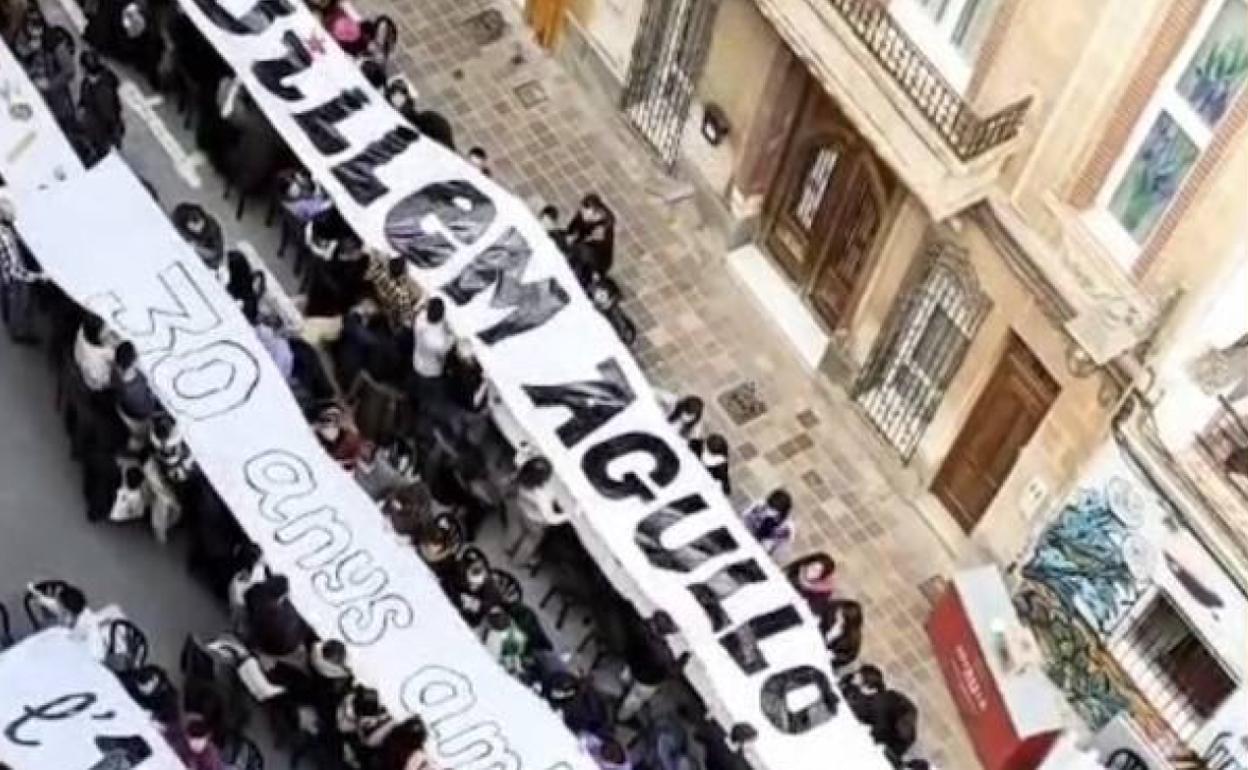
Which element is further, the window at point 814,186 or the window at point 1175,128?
the window at point 814,186

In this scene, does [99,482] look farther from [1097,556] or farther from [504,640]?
[1097,556]

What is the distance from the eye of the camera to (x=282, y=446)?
23.8m

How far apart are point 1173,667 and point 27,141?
40.6 feet

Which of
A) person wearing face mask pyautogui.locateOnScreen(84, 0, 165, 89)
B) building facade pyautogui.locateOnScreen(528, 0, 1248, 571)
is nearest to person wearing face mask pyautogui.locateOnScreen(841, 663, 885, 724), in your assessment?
building facade pyautogui.locateOnScreen(528, 0, 1248, 571)

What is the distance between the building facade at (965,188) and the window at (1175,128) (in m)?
0.02

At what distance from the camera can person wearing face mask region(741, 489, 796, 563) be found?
25547mm

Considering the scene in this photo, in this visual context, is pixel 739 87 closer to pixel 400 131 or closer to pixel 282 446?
pixel 400 131

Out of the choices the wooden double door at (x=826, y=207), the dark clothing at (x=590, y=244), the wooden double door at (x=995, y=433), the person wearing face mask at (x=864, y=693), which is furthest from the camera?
the dark clothing at (x=590, y=244)

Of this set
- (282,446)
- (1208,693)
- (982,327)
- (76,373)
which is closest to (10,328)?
(76,373)

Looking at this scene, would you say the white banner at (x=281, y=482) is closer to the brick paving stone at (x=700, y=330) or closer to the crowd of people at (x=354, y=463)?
the crowd of people at (x=354, y=463)

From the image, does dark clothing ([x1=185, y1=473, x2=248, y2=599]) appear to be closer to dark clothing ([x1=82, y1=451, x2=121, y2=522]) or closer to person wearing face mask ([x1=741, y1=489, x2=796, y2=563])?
dark clothing ([x1=82, y1=451, x2=121, y2=522])

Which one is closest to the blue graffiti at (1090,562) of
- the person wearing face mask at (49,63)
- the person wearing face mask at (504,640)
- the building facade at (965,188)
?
the building facade at (965,188)

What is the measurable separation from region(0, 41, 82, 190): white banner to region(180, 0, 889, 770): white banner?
2.13 meters

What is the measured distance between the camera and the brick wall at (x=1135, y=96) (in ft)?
72.0
